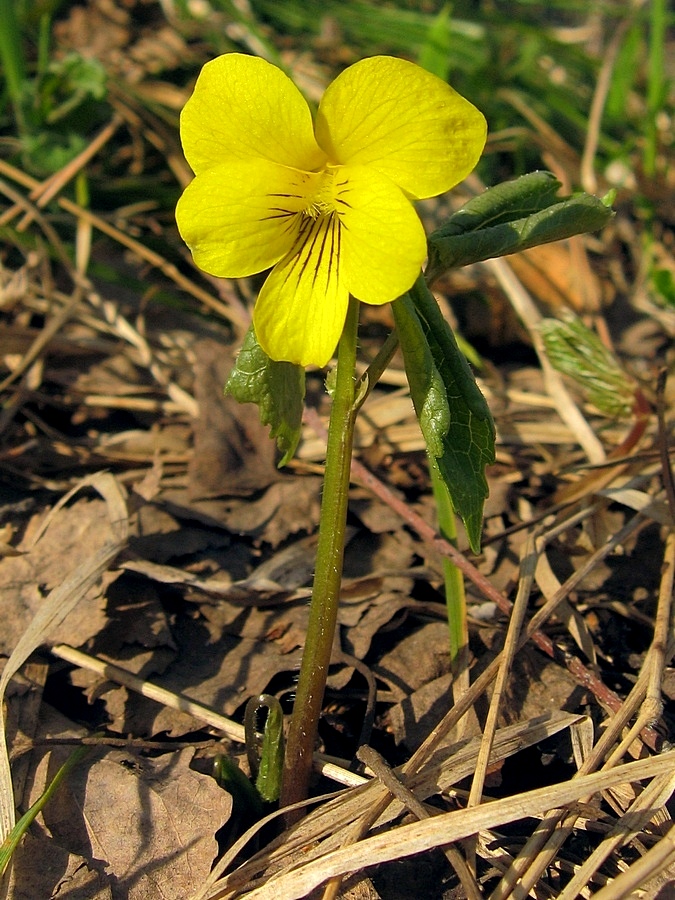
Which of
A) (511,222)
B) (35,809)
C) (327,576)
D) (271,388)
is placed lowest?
(35,809)

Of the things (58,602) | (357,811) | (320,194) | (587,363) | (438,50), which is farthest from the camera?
(438,50)

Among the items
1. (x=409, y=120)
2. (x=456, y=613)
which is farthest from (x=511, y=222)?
(x=456, y=613)

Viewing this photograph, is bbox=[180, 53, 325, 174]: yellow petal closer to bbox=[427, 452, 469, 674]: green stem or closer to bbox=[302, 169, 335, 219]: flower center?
bbox=[302, 169, 335, 219]: flower center

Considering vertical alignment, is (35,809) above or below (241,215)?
below

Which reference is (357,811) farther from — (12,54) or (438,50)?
(438,50)

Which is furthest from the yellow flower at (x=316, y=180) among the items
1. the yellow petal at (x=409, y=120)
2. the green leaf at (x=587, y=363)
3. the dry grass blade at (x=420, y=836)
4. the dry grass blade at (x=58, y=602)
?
the green leaf at (x=587, y=363)

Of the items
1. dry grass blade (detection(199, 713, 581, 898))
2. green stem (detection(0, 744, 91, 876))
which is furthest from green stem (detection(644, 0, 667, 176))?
green stem (detection(0, 744, 91, 876))

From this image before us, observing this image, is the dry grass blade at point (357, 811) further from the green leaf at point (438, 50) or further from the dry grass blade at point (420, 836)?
the green leaf at point (438, 50)
